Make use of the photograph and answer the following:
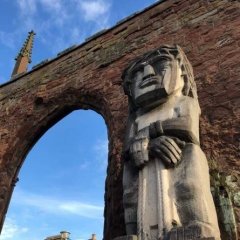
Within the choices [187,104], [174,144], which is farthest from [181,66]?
[174,144]

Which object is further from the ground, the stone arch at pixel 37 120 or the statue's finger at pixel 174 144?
the stone arch at pixel 37 120

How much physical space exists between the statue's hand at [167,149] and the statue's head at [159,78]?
1.96 feet

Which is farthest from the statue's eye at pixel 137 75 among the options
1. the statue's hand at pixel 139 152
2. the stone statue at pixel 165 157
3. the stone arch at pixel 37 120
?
the stone arch at pixel 37 120

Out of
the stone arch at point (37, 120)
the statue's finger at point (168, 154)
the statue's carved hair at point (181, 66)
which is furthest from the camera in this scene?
the stone arch at point (37, 120)

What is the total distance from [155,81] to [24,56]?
947 centimetres

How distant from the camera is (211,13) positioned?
569cm

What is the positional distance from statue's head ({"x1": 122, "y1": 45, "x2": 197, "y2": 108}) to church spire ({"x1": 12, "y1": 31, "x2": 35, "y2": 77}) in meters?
8.27

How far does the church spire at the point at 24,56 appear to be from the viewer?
11.8 meters

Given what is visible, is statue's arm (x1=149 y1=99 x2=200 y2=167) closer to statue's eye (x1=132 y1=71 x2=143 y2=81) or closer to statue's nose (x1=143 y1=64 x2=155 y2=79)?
statue's nose (x1=143 y1=64 x2=155 y2=79)

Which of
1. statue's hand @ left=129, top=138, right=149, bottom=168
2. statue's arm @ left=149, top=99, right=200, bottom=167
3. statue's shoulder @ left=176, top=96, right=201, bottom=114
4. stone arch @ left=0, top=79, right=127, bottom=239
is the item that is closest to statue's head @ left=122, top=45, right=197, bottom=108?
statue's shoulder @ left=176, top=96, right=201, bottom=114

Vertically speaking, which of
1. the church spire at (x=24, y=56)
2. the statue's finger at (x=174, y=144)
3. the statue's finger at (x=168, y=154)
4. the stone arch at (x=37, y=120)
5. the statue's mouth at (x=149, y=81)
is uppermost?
the church spire at (x=24, y=56)

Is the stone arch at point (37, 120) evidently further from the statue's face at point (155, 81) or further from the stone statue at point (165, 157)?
the stone statue at point (165, 157)

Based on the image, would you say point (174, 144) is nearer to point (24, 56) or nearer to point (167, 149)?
point (167, 149)

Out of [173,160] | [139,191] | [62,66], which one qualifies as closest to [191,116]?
[173,160]
